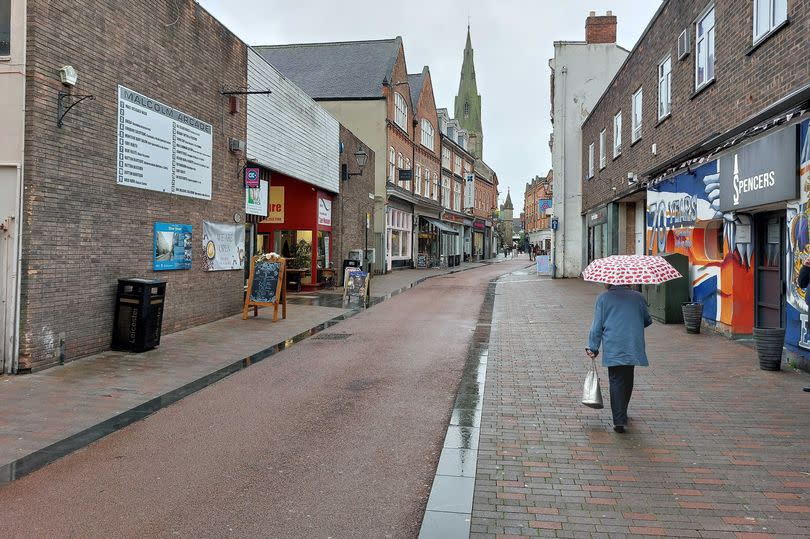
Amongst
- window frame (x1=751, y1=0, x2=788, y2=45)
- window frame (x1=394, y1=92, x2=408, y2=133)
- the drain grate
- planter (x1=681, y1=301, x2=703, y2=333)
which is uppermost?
window frame (x1=394, y1=92, x2=408, y2=133)

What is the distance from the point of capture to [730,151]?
34.0 feet

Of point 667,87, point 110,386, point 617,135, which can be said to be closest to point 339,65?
point 617,135

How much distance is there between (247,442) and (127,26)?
24.5ft

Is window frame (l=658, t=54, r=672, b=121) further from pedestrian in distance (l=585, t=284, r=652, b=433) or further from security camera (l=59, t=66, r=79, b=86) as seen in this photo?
security camera (l=59, t=66, r=79, b=86)

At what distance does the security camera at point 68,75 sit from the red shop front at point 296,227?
12.2m

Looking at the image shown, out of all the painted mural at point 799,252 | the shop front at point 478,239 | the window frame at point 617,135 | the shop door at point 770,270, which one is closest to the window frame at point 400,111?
the window frame at point 617,135

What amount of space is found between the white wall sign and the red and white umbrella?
7.48 meters

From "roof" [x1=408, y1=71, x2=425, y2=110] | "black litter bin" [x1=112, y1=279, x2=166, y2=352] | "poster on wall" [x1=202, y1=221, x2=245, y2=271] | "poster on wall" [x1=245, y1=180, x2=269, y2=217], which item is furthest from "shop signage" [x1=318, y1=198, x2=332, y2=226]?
"roof" [x1=408, y1=71, x2=425, y2=110]

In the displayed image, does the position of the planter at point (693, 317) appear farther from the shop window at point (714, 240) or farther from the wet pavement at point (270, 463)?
the wet pavement at point (270, 463)

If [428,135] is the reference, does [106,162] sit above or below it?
below

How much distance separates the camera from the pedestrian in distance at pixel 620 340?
18.8ft

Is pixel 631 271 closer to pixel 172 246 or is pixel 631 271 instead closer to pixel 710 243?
pixel 710 243

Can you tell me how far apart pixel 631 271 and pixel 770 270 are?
217 inches

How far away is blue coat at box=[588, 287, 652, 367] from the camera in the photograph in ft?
18.8
